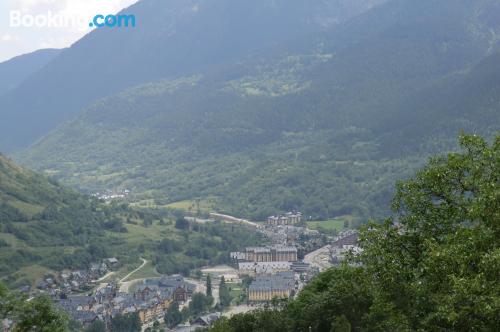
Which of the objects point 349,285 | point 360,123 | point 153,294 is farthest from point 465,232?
point 360,123

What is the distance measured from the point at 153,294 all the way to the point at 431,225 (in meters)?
58.0

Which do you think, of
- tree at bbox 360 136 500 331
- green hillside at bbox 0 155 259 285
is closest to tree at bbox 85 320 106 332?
green hillside at bbox 0 155 259 285

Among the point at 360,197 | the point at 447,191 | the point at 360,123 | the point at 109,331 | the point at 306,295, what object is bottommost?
the point at 109,331

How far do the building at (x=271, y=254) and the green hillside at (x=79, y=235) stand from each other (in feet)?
11.4

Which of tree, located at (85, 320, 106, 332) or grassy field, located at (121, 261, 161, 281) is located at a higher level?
grassy field, located at (121, 261, 161, 281)

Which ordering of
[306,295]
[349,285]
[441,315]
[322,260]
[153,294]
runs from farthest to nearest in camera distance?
1. [322,260]
2. [153,294]
3. [306,295]
4. [349,285]
5. [441,315]

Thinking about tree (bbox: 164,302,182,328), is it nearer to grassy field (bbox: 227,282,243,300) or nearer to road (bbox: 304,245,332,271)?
grassy field (bbox: 227,282,243,300)

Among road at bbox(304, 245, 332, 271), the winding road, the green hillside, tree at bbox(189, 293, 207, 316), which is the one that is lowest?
tree at bbox(189, 293, 207, 316)

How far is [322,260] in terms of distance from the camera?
9044cm

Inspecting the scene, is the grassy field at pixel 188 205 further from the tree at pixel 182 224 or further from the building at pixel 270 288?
the building at pixel 270 288

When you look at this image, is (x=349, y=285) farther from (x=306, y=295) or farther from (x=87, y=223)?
(x=87, y=223)

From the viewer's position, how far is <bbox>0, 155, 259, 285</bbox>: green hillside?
82731 millimetres

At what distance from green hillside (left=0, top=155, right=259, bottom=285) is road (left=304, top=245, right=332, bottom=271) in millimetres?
10871

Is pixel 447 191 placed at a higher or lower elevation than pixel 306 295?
higher
